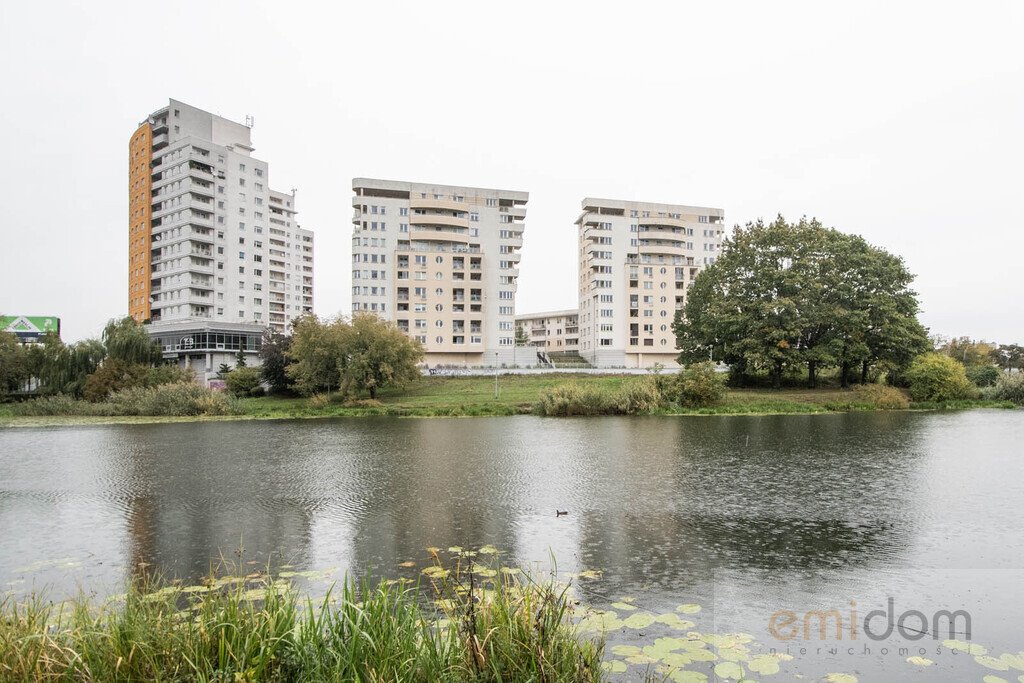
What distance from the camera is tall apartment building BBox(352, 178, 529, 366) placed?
291 feet

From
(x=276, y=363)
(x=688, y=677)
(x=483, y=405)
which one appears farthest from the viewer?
(x=276, y=363)

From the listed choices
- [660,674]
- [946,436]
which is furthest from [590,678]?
[946,436]

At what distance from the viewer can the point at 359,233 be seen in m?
88.2

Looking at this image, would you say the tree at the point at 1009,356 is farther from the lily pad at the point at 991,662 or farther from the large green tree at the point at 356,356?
the lily pad at the point at 991,662

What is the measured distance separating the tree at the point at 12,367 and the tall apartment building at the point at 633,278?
7310cm

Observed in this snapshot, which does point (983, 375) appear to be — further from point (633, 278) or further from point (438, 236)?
point (438, 236)

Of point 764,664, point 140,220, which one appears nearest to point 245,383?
point 140,220

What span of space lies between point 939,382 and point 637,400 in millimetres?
24886

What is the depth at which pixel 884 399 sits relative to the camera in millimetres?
44562

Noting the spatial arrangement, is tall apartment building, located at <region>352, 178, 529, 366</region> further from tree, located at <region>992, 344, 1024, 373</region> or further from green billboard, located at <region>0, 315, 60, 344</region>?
tree, located at <region>992, 344, 1024, 373</region>

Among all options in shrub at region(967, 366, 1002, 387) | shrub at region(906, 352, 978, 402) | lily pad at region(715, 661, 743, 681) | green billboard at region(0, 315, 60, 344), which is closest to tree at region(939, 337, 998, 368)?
shrub at region(967, 366, 1002, 387)

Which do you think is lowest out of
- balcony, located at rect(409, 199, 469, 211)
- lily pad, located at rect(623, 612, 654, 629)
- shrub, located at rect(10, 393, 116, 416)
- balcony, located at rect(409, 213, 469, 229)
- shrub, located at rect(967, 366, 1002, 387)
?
shrub, located at rect(10, 393, 116, 416)

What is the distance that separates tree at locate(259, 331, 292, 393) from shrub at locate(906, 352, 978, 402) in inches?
2188

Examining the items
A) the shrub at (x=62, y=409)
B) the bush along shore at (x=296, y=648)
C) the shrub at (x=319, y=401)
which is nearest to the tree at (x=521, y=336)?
the shrub at (x=319, y=401)
